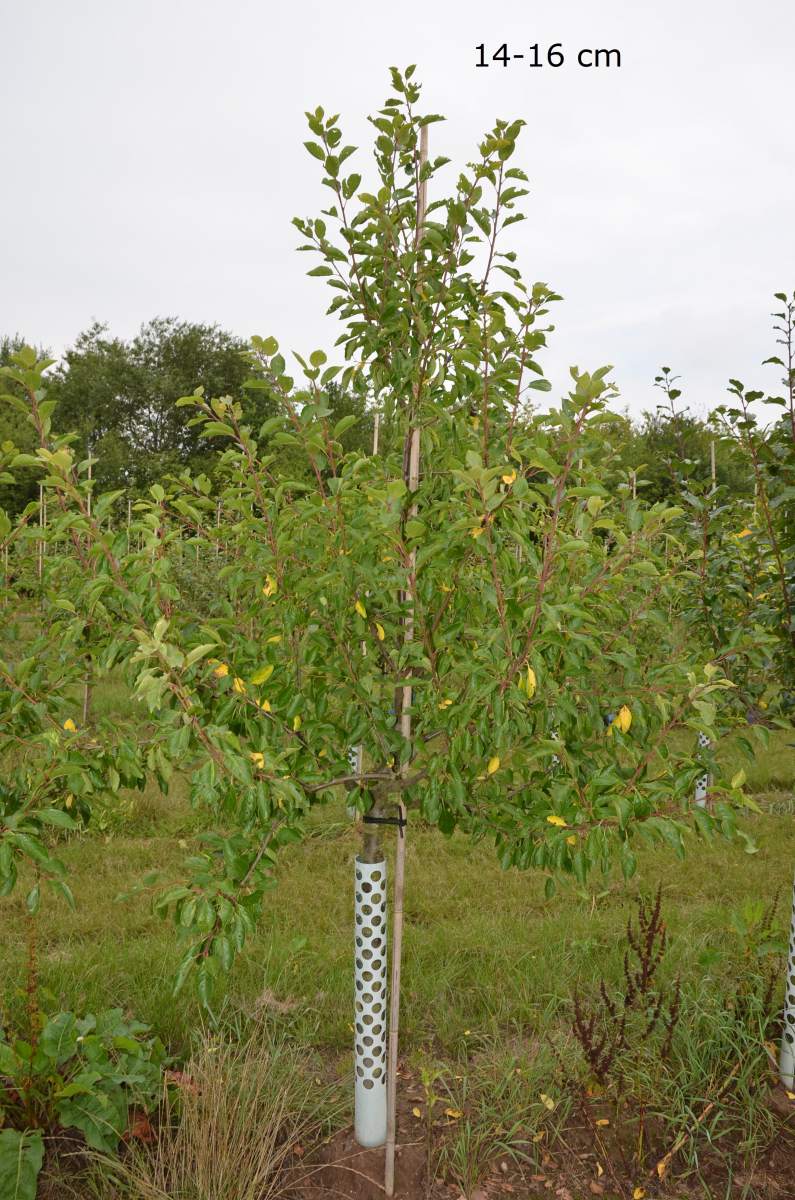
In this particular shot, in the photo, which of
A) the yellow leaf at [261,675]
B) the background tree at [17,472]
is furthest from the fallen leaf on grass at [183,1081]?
the background tree at [17,472]

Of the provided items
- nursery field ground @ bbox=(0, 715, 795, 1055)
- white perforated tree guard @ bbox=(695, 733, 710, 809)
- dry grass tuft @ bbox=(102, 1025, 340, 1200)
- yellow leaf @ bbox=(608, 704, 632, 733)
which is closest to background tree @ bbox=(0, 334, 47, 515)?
nursery field ground @ bbox=(0, 715, 795, 1055)

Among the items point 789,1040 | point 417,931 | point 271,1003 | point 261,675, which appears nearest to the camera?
point 261,675

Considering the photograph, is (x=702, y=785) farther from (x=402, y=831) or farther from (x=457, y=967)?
(x=402, y=831)

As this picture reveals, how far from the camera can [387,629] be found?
2.15 metres

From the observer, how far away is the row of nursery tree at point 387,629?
5.99ft

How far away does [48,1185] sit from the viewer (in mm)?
2465

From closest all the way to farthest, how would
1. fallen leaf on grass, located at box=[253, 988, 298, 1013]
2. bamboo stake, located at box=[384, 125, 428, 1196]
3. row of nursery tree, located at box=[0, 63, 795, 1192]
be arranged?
row of nursery tree, located at box=[0, 63, 795, 1192] < bamboo stake, located at box=[384, 125, 428, 1196] < fallen leaf on grass, located at box=[253, 988, 298, 1013]

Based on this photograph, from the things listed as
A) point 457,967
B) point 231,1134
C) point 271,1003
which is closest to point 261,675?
point 231,1134

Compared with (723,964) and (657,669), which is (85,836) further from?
(657,669)

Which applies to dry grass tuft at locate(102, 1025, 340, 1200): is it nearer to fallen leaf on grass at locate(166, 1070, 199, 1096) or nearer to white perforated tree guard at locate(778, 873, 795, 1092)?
fallen leaf on grass at locate(166, 1070, 199, 1096)

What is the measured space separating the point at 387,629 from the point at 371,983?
1.12 meters

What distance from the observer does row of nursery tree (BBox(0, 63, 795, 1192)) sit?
1825 mm

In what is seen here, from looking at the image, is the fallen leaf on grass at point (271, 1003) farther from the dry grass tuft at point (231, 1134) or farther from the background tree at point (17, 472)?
the background tree at point (17, 472)

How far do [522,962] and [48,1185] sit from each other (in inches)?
78.5
